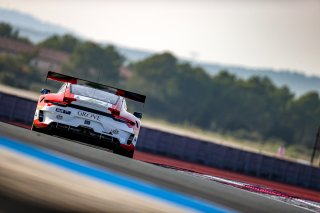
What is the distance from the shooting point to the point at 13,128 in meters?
11.4

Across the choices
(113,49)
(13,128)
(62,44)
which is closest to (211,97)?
(113,49)

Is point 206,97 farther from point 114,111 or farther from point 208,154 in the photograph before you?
point 114,111

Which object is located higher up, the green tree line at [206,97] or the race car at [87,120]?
the green tree line at [206,97]

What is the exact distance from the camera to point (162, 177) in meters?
9.54

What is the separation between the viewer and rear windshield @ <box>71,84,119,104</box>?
11159mm

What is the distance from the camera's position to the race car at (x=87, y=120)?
10.6 meters

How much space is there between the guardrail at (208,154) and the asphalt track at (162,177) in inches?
603

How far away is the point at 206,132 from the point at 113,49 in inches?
988

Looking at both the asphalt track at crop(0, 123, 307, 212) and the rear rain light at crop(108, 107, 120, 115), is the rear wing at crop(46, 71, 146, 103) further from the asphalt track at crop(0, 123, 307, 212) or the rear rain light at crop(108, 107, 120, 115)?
the asphalt track at crop(0, 123, 307, 212)

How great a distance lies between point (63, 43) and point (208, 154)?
112m

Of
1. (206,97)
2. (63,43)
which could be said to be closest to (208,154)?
(206,97)

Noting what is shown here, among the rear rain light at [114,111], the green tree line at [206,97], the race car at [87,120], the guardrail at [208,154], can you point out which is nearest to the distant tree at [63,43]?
the green tree line at [206,97]

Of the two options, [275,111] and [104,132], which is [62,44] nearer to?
[275,111]

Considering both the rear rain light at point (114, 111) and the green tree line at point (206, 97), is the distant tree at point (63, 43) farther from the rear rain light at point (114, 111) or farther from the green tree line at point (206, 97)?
the rear rain light at point (114, 111)
